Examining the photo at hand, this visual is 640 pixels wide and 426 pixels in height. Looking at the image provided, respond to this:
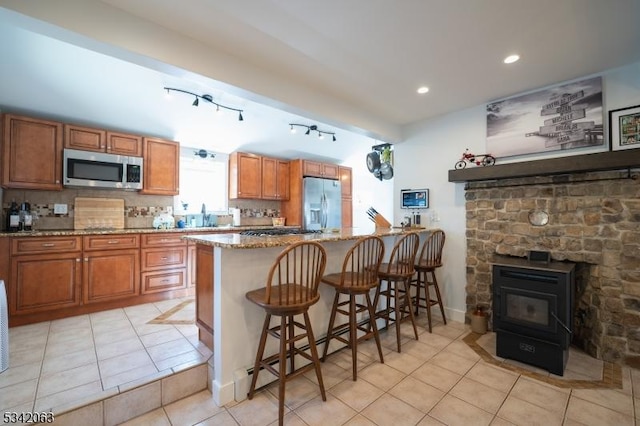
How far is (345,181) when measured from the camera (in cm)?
641

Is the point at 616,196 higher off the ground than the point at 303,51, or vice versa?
the point at 303,51

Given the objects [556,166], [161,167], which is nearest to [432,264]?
[556,166]

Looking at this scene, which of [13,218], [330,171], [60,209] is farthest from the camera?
[330,171]

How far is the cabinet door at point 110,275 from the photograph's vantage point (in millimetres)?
3080

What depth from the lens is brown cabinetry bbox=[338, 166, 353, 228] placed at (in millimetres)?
6352

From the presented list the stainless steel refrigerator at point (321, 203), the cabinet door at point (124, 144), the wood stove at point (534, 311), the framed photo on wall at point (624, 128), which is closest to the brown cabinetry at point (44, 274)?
the cabinet door at point (124, 144)

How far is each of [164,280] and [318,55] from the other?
3312 millimetres

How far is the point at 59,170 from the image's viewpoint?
321 centimetres

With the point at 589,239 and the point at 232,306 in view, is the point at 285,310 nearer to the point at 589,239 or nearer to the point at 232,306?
the point at 232,306

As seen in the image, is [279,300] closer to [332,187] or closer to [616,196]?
[616,196]

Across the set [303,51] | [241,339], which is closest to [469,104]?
[303,51]

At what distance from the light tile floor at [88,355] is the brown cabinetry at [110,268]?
0.27 m

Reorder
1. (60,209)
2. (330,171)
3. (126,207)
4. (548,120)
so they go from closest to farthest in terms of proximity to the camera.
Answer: (548,120)
(60,209)
(126,207)
(330,171)

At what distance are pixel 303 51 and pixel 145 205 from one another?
3344mm
